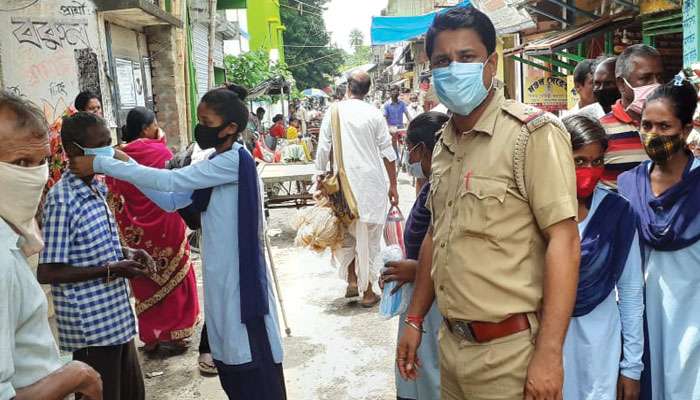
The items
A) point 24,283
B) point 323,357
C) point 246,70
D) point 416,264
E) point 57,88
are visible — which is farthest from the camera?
point 246,70

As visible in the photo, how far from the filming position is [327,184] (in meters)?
5.38

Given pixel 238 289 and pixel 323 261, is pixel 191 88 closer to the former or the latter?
pixel 323 261

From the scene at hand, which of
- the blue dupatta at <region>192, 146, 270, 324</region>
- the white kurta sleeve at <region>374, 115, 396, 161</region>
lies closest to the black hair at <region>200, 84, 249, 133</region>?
the blue dupatta at <region>192, 146, 270, 324</region>

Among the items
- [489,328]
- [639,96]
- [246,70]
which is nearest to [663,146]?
[639,96]

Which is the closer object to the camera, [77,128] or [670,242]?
[670,242]

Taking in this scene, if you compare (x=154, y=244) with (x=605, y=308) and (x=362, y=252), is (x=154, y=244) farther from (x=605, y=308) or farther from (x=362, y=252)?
(x=605, y=308)

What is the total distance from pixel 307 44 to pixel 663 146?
3707 cm

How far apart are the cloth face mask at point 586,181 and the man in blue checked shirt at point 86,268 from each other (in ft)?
6.58

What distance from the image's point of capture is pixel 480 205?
5.95ft

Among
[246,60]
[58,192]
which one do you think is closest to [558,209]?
[58,192]

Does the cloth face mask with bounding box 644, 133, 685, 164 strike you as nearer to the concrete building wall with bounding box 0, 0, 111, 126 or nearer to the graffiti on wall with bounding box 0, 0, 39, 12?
the concrete building wall with bounding box 0, 0, 111, 126

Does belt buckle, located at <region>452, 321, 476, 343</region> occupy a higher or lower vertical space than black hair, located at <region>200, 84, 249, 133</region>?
lower

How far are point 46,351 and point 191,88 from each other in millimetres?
8763

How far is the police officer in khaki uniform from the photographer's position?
1709mm
